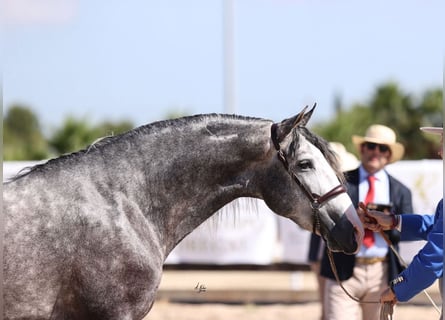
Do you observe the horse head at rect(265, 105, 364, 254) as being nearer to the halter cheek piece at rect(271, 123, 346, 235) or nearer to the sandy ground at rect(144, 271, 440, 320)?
the halter cheek piece at rect(271, 123, 346, 235)

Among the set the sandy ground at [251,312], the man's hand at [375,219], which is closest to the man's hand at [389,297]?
the man's hand at [375,219]

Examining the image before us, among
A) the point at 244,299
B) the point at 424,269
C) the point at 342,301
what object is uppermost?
the point at 424,269

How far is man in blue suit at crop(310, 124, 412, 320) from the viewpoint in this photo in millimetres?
6172

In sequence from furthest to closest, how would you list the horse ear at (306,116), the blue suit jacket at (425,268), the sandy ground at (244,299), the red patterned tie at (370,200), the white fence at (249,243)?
the white fence at (249,243) → the sandy ground at (244,299) → the red patterned tie at (370,200) → the horse ear at (306,116) → the blue suit jacket at (425,268)

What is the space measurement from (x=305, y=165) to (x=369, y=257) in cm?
190

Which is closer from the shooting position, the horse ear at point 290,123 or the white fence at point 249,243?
the horse ear at point 290,123

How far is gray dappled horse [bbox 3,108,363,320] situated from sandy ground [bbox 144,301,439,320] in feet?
17.7

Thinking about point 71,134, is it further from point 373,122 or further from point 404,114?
point 404,114

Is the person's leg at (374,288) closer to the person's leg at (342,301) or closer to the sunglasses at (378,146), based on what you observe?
the person's leg at (342,301)

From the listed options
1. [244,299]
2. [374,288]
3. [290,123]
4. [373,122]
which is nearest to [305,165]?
[290,123]

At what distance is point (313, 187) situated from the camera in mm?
4645

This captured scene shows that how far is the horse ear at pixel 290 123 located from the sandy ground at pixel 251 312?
5613 mm

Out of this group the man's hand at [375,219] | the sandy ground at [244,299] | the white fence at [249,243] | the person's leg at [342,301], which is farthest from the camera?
the white fence at [249,243]

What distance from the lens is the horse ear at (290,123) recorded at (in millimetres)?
4516
